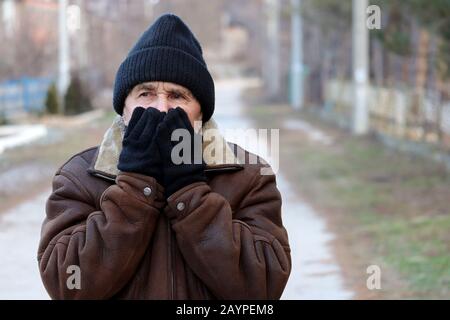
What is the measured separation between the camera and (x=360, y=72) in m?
22.0

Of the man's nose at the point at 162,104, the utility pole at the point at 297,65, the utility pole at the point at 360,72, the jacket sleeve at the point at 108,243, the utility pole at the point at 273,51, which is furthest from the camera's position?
the utility pole at the point at 273,51

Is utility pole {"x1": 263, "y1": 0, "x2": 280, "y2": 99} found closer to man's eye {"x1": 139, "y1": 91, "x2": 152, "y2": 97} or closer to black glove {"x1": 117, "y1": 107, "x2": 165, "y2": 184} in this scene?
man's eye {"x1": 139, "y1": 91, "x2": 152, "y2": 97}

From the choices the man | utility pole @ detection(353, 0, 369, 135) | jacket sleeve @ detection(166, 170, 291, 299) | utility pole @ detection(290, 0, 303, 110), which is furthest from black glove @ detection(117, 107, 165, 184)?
utility pole @ detection(290, 0, 303, 110)

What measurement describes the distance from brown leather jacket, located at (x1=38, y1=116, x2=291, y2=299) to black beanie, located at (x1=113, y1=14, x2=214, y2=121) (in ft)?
0.56

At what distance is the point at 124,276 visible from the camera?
271 cm

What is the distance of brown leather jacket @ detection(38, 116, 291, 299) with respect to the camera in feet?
8.84

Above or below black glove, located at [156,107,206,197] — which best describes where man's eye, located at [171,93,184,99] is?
above

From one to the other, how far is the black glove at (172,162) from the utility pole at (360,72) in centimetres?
1912

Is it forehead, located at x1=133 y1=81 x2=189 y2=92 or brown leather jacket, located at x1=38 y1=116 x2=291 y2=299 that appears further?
forehead, located at x1=133 y1=81 x2=189 y2=92

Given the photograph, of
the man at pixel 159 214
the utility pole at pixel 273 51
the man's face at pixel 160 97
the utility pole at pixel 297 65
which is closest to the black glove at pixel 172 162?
the man at pixel 159 214

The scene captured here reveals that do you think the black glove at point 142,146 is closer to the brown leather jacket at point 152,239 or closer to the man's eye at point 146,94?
the brown leather jacket at point 152,239

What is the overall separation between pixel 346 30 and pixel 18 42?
417 inches

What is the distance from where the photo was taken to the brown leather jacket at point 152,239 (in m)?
2.69
